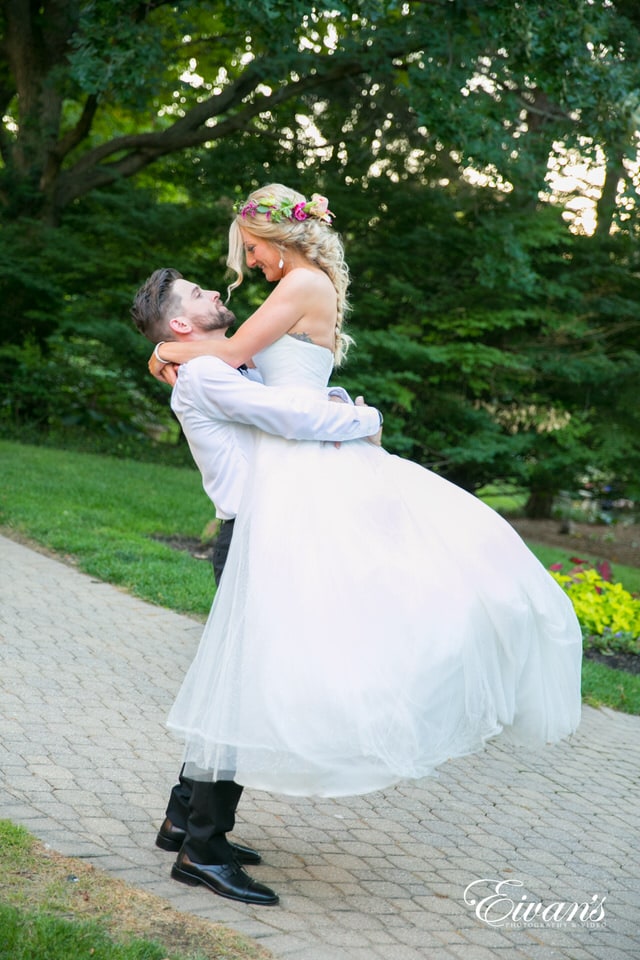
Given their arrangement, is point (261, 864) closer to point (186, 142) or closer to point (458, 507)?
point (458, 507)

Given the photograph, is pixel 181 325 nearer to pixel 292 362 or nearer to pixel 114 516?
pixel 292 362

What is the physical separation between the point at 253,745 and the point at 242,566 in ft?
1.91

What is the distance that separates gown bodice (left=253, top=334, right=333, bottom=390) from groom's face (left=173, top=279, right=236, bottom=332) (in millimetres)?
185

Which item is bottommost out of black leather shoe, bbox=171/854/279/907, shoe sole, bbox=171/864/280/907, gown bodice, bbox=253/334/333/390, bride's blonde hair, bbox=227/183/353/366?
shoe sole, bbox=171/864/280/907

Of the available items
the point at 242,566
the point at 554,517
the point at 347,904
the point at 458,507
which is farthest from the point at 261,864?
the point at 554,517

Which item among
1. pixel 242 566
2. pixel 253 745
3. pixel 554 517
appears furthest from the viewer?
pixel 554 517

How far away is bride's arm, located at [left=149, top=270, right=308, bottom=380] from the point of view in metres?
3.67

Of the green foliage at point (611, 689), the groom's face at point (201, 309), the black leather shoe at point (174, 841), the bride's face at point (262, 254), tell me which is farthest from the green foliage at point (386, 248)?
the black leather shoe at point (174, 841)

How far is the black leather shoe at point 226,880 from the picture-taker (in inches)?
140

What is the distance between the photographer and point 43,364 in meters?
17.3

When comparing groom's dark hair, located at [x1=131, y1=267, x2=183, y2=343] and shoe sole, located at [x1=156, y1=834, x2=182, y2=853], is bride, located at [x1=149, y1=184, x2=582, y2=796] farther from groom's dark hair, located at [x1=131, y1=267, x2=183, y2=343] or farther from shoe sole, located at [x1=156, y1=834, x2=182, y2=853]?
shoe sole, located at [x1=156, y1=834, x2=182, y2=853]

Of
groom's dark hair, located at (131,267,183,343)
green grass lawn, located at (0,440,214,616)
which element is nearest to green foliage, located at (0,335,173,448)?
green grass lawn, located at (0,440,214,616)

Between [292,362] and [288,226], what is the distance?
469mm

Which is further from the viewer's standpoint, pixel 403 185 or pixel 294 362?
pixel 403 185
